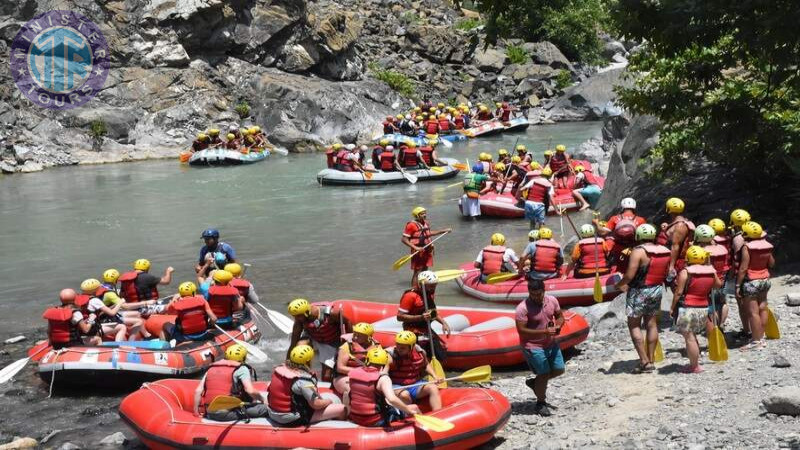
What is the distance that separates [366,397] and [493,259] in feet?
19.6

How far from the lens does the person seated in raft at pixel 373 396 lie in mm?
7566

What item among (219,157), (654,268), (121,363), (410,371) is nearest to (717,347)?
(654,268)

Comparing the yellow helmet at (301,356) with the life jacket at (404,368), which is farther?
the life jacket at (404,368)

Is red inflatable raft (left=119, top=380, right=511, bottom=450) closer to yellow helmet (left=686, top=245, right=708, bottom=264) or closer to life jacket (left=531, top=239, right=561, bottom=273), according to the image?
yellow helmet (left=686, top=245, right=708, bottom=264)

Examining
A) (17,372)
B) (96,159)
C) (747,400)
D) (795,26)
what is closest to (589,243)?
(747,400)

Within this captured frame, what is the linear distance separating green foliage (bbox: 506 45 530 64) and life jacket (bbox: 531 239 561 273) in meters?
40.6

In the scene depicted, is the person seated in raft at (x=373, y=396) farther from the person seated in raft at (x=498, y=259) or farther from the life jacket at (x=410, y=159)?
the life jacket at (x=410, y=159)

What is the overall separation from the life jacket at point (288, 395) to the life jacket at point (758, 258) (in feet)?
15.1

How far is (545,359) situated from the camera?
8109 millimetres

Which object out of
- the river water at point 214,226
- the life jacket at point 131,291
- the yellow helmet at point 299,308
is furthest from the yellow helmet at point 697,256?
the life jacket at point 131,291

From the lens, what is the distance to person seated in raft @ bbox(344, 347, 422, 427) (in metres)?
7.57

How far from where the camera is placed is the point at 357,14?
170 feet

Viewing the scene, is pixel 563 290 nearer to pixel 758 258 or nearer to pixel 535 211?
pixel 758 258

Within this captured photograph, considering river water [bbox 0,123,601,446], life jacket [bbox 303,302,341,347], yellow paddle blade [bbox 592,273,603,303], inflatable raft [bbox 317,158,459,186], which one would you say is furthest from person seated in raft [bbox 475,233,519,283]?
inflatable raft [bbox 317,158,459,186]
